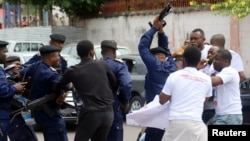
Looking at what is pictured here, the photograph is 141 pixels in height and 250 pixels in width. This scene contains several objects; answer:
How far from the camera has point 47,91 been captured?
24.8ft

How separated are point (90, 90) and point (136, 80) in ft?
25.2

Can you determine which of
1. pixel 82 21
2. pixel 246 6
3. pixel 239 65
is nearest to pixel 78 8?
pixel 82 21

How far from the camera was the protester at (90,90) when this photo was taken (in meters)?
7.24

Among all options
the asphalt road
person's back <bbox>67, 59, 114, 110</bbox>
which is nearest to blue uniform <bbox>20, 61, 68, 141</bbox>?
person's back <bbox>67, 59, 114, 110</bbox>

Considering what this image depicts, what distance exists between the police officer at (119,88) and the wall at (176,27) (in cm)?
1181

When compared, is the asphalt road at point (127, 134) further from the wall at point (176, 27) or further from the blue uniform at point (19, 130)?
the wall at point (176, 27)

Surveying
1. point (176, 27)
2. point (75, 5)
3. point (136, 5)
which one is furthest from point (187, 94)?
point (75, 5)

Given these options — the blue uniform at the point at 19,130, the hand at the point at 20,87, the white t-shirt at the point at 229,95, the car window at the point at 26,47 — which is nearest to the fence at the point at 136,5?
the car window at the point at 26,47

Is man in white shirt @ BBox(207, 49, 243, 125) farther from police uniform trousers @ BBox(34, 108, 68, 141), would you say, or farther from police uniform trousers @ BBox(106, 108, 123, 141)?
police uniform trousers @ BBox(34, 108, 68, 141)

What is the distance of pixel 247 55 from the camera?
20.0 metres

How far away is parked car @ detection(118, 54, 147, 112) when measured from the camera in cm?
1478

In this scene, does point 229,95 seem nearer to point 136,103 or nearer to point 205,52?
point 205,52

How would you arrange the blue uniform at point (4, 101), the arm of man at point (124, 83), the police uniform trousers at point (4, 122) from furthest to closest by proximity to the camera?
1. the arm of man at point (124, 83)
2. the police uniform trousers at point (4, 122)
3. the blue uniform at point (4, 101)

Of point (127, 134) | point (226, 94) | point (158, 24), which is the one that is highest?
point (158, 24)
